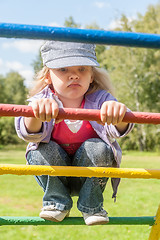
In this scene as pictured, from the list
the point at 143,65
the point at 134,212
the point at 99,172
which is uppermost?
the point at 143,65

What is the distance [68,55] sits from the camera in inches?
70.5

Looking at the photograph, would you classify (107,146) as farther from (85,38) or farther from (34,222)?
(85,38)

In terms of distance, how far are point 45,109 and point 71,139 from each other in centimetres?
62

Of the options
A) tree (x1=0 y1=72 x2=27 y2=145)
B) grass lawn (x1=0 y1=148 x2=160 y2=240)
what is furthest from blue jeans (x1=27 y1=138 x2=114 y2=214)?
tree (x1=0 y1=72 x2=27 y2=145)

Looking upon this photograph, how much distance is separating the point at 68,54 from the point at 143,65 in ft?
63.5

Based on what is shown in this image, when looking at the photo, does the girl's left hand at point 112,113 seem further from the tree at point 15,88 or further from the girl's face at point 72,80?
the tree at point 15,88

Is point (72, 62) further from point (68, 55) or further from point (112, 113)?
point (112, 113)

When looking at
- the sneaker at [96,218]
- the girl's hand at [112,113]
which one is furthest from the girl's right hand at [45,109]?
the sneaker at [96,218]

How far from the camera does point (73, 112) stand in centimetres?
121

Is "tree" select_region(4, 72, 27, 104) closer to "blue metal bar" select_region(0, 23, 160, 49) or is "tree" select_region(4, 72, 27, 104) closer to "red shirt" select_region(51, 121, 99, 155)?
"red shirt" select_region(51, 121, 99, 155)

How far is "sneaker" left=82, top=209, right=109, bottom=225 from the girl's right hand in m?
0.63

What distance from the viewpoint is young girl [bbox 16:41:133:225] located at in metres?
1.66

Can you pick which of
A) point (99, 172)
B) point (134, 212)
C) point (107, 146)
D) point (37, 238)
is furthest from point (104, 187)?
point (134, 212)

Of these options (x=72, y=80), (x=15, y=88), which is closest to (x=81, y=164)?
(x=72, y=80)
